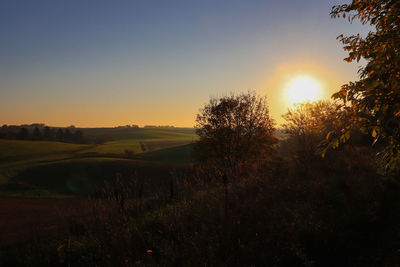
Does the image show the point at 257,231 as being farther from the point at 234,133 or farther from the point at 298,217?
the point at 234,133

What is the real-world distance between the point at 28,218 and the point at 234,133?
61.3 ft

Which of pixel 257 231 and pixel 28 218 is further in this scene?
pixel 28 218

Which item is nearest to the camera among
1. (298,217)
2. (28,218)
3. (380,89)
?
(380,89)

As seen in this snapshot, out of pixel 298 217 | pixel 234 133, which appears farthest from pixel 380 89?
pixel 234 133

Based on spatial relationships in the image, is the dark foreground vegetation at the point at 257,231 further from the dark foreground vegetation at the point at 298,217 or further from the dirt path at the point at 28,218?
the dirt path at the point at 28,218

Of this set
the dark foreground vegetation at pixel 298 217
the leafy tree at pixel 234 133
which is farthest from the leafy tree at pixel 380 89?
the leafy tree at pixel 234 133

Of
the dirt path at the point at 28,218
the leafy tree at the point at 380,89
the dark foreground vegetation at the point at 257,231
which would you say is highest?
the leafy tree at the point at 380,89

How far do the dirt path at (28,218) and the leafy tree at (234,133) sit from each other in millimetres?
13041

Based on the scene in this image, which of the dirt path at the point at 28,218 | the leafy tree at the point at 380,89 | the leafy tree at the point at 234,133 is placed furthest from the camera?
the leafy tree at the point at 234,133

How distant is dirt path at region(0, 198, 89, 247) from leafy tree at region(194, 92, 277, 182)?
13.0 m

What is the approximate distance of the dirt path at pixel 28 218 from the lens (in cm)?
1125

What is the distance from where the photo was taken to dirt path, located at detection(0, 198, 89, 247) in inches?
443

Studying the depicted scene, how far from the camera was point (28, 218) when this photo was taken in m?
17.3

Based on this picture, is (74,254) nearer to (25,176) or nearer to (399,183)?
(399,183)
